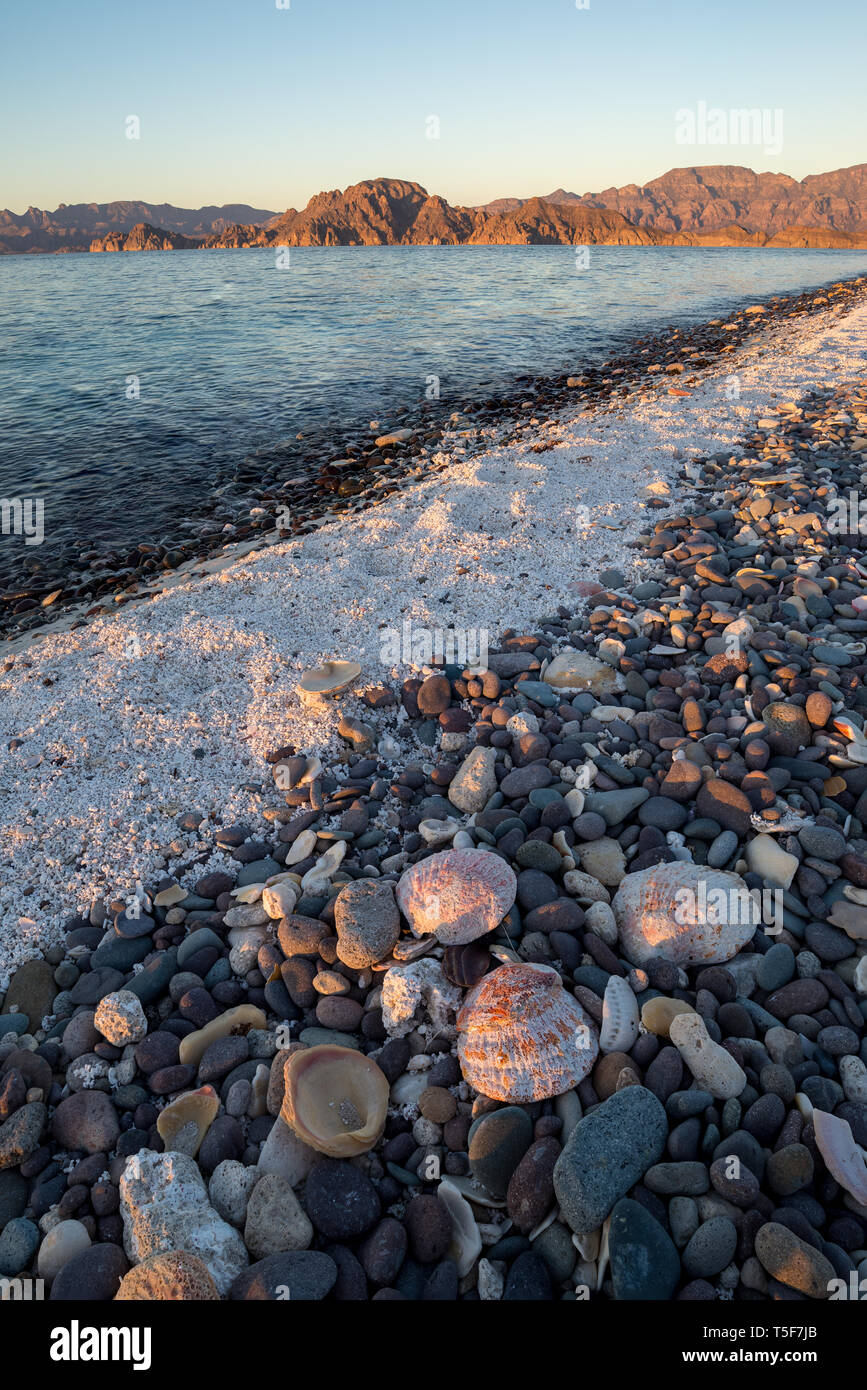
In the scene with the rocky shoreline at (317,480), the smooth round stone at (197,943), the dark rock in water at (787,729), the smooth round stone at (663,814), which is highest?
the rocky shoreline at (317,480)

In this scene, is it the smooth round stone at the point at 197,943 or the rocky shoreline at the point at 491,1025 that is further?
the smooth round stone at the point at 197,943

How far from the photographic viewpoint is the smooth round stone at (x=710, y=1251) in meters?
2.30

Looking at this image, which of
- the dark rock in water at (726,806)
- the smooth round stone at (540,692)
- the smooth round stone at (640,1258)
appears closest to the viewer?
the smooth round stone at (640,1258)

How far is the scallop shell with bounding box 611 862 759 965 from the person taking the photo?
3.35 metres

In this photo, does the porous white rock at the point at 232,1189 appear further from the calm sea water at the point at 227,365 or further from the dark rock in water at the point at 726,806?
the calm sea water at the point at 227,365

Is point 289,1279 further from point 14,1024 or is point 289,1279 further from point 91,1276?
point 14,1024

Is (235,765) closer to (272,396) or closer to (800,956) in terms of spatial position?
(800,956)

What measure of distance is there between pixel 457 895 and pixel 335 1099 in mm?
1040

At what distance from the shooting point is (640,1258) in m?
2.28

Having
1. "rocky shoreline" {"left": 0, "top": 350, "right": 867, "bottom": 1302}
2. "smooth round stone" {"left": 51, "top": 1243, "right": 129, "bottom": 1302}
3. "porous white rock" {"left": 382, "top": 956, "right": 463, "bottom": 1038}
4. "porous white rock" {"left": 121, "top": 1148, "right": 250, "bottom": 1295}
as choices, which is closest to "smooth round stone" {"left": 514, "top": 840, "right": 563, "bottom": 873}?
"rocky shoreline" {"left": 0, "top": 350, "right": 867, "bottom": 1302}

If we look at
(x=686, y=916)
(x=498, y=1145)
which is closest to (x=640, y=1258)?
(x=498, y=1145)

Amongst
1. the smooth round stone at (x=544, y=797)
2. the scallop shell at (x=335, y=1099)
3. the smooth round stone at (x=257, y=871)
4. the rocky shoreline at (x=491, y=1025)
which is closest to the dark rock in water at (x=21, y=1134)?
the rocky shoreline at (x=491, y=1025)

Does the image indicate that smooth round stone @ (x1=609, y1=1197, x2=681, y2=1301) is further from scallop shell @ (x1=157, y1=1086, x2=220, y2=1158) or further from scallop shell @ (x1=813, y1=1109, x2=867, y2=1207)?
scallop shell @ (x1=157, y1=1086, x2=220, y2=1158)
